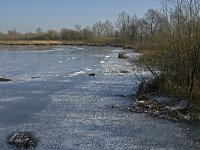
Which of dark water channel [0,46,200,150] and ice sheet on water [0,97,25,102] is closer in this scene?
dark water channel [0,46,200,150]

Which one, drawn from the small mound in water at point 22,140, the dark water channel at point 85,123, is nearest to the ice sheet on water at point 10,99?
the dark water channel at point 85,123

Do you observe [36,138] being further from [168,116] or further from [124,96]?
[124,96]

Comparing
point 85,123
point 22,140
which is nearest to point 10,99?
point 85,123

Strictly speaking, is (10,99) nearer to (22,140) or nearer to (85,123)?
(85,123)

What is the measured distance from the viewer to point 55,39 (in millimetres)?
151500

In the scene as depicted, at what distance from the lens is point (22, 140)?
1124cm

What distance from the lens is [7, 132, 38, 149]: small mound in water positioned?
35.5 feet

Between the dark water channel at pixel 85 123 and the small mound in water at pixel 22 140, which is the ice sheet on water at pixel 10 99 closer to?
the dark water channel at pixel 85 123

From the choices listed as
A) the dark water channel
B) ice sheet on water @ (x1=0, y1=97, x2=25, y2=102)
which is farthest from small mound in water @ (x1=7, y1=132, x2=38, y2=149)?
ice sheet on water @ (x1=0, y1=97, x2=25, y2=102)

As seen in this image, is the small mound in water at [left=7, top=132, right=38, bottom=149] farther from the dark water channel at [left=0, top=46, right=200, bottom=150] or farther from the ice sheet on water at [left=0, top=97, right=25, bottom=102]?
the ice sheet on water at [left=0, top=97, right=25, bottom=102]

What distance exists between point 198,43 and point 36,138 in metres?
7.83

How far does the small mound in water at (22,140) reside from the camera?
10820 millimetres

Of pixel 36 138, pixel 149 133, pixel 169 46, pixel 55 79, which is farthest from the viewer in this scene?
pixel 55 79

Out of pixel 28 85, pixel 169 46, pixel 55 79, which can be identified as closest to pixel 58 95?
pixel 28 85
